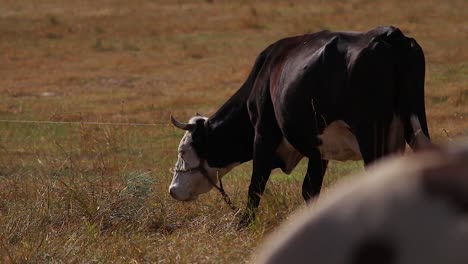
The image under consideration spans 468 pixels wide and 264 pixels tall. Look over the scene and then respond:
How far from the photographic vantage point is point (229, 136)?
8305mm

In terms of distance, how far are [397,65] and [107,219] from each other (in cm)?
201

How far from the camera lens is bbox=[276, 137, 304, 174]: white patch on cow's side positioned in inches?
306

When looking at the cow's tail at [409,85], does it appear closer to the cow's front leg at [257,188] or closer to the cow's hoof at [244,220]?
the cow's hoof at [244,220]

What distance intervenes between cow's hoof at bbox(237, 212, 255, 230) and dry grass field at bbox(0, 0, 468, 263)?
0.13 m

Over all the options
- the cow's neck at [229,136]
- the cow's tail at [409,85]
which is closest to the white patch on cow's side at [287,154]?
the cow's neck at [229,136]

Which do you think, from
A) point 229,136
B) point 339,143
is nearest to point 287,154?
point 229,136

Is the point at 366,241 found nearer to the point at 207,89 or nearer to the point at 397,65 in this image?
the point at 397,65

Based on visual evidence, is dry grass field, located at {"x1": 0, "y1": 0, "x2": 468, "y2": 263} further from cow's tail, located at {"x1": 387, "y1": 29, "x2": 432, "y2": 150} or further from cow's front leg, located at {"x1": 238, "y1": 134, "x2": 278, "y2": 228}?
cow's tail, located at {"x1": 387, "y1": 29, "x2": 432, "y2": 150}

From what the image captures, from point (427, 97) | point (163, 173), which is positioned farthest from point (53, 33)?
point (163, 173)

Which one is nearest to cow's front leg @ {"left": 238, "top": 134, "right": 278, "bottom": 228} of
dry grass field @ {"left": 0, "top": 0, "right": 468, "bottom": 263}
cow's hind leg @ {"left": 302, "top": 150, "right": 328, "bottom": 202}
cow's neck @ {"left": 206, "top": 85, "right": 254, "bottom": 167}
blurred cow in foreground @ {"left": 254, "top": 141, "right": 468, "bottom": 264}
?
dry grass field @ {"left": 0, "top": 0, "right": 468, "bottom": 263}

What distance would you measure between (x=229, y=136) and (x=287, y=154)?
1.96 ft

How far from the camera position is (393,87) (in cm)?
632

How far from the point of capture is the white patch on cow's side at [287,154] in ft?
25.5

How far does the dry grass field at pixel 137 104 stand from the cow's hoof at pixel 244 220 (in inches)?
5.1
